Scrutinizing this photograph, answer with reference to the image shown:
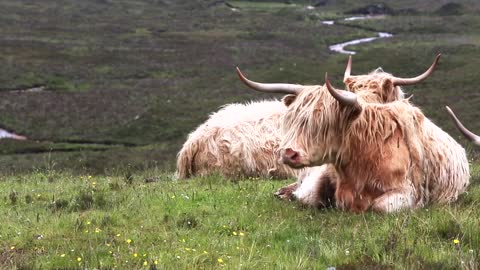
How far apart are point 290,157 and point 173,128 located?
100 ft

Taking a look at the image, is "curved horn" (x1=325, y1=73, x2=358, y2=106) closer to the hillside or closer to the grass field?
the grass field

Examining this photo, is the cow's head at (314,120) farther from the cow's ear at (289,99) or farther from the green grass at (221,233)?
the green grass at (221,233)

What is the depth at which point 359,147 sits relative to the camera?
682 centimetres

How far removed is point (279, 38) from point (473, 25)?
96.3 feet

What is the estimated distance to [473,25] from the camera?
89.1m

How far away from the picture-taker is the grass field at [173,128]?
5340 mm

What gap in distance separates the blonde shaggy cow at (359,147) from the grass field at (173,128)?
33 centimetres

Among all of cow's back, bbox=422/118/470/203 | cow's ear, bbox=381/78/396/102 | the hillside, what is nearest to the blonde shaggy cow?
cow's back, bbox=422/118/470/203

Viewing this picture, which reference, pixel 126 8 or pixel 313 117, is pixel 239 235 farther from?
pixel 126 8

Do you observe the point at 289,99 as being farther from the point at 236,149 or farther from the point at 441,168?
the point at 236,149

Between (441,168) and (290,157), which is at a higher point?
(290,157)

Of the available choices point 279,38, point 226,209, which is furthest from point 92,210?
point 279,38

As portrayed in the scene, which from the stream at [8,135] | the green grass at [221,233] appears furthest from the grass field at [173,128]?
the stream at [8,135]

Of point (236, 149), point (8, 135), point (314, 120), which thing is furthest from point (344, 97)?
point (8, 135)
